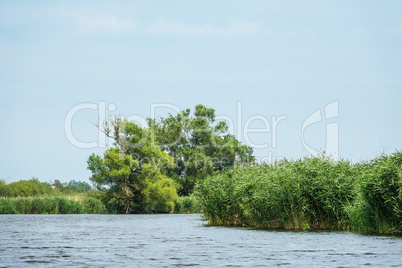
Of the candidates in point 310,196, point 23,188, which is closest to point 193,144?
point 23,188

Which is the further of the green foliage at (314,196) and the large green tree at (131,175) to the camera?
the large green tree at (131,175)

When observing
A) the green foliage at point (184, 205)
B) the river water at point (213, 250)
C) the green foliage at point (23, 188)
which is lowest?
the green foliage at point (184, 205)

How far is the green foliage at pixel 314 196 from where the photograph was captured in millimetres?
21297

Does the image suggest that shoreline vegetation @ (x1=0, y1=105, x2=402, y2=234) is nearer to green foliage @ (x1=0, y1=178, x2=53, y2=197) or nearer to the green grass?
the green grass

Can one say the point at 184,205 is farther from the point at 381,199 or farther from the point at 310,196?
the point at 381,199

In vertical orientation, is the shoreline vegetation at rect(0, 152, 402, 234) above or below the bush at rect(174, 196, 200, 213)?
above

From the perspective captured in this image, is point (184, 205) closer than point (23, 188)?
No

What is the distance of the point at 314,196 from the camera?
24.2 m

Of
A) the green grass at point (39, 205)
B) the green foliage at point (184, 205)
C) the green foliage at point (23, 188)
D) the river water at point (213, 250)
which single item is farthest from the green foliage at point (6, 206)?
the river water at point (213, 250)

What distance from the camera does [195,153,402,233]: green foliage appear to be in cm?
2130

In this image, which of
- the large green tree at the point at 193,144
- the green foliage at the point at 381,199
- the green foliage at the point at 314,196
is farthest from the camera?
the large green tree at the point at 193,144

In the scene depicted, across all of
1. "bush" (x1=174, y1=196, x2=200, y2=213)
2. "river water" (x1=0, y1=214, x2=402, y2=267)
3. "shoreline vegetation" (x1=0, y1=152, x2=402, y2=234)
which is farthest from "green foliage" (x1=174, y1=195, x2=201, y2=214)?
"river water" (x1=0, y1=214, x2=402, y2=267)

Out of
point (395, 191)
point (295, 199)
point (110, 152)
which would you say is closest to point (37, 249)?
point (295, 199)

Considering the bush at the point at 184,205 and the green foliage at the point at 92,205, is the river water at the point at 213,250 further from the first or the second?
the bush at the point at 184,205
